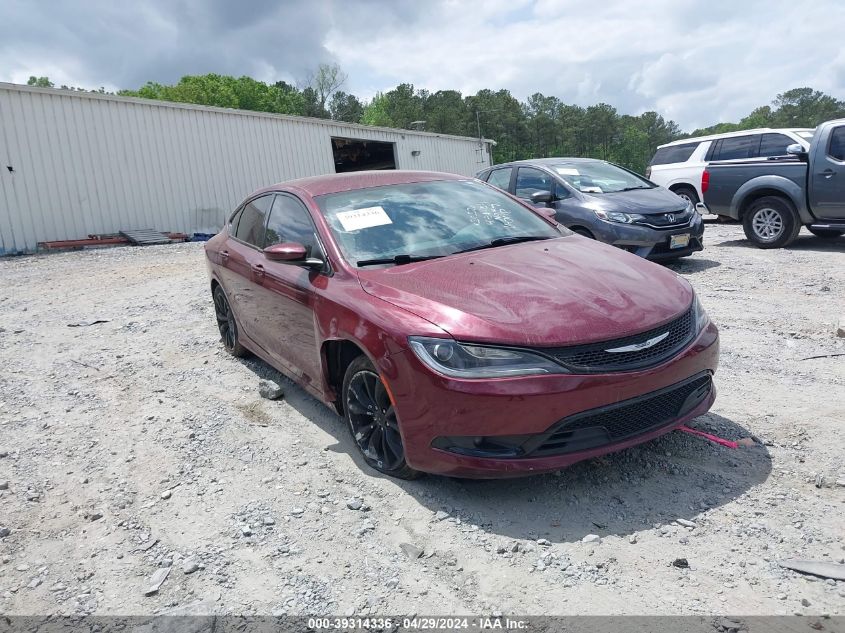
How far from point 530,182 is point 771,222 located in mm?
3818

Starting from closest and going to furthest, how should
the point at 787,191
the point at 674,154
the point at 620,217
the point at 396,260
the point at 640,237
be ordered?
the point at 396,260 → the point at 640,237 → the point at 620,217 → the point at 787,191 → the point at 674,154

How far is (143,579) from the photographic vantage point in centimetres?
281

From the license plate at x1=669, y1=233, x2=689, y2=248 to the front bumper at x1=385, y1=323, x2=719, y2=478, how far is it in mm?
5679

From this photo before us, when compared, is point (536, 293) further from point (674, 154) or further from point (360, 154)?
point (360, 154)

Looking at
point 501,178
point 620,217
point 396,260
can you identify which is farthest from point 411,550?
point 501,178

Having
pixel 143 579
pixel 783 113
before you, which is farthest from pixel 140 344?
pixel 783 113

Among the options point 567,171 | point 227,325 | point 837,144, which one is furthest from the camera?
point 567,171

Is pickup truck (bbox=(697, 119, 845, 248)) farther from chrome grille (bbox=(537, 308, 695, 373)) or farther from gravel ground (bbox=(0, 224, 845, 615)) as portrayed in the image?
chrome grille (bbox=(537, 308, 695, 373))

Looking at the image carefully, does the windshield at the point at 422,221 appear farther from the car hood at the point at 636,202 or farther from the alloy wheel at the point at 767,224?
the alloy wheel at the point at 767,224

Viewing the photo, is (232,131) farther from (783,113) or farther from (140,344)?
(783,113)

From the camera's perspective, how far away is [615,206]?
847 cm

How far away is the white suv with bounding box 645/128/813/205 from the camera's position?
40.9 ft

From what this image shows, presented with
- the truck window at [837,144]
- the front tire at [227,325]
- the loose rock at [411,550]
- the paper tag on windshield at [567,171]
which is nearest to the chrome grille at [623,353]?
the loose rock at [411,550]

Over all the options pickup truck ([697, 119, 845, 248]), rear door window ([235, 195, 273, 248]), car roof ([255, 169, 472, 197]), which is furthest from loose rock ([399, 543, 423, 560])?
pickup truck ([697, 119, 845, 248])
